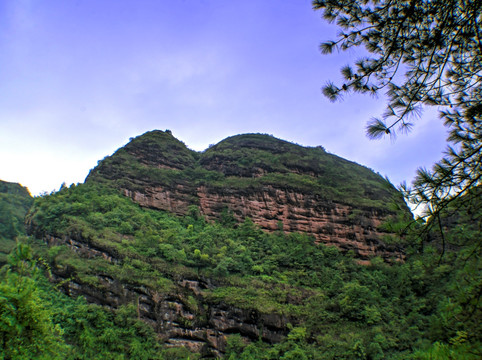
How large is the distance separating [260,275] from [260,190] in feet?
36.5

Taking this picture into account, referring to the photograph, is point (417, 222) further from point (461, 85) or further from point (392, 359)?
point (392, 359)

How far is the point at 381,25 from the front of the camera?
3988 millimetres

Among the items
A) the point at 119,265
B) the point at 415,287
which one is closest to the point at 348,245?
the point at 415,287

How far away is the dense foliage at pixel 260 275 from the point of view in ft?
52.7

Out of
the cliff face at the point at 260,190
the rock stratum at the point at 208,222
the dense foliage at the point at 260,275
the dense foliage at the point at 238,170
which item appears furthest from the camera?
the dense foliage at the point at 238,170

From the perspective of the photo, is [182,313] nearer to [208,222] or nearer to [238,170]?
[208,222]

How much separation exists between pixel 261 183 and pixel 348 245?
1048 centimetres

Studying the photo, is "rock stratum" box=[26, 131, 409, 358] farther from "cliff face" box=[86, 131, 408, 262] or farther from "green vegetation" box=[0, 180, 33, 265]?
"green vegetation" box=[0, 180, 33, 265]

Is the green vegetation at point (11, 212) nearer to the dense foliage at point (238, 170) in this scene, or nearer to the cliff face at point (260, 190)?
the dense foliage at point (238, 170)

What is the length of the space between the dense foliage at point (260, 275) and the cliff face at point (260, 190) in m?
2.04

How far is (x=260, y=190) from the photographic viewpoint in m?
31.2

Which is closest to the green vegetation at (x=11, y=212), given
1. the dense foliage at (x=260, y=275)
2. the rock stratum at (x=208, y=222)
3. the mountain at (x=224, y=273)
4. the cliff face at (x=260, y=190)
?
the mountain at (x=224, y=273)

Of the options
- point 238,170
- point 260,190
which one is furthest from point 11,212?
point 260,190

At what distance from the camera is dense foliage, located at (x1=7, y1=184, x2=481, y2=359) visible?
16061mm
